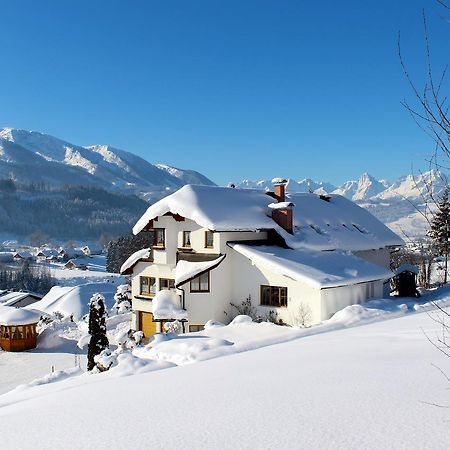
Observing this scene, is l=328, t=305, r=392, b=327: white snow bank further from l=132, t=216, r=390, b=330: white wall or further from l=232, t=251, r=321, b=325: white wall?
l=232, t=251, r=321, b=325: white wall

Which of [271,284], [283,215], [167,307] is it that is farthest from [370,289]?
[167,307]

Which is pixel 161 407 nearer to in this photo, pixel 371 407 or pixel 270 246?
pixel 371 407

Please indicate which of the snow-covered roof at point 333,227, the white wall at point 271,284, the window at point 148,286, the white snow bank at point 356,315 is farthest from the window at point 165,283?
the white snow bank at point 356,315

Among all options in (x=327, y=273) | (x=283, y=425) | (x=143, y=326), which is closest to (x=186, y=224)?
(x=143, y=326)

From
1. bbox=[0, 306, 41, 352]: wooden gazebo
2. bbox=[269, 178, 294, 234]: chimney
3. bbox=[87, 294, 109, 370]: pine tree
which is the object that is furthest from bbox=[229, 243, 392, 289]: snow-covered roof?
bbox=[0, 306, 41, 352]: wooden gazebo

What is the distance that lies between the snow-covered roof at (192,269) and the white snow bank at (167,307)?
132 cm

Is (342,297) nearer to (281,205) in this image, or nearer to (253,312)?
(253,312)

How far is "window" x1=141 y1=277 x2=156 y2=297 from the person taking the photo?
2700cm

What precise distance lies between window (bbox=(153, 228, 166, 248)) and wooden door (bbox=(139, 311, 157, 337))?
12.7 ft

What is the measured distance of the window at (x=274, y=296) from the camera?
893 inches

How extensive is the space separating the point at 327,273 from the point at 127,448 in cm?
1806

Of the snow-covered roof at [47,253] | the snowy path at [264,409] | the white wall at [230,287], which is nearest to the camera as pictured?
the snowy path at [264,409]

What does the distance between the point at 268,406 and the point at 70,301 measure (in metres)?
42.1

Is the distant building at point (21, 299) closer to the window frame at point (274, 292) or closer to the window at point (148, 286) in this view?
the window at point (148, 286)
